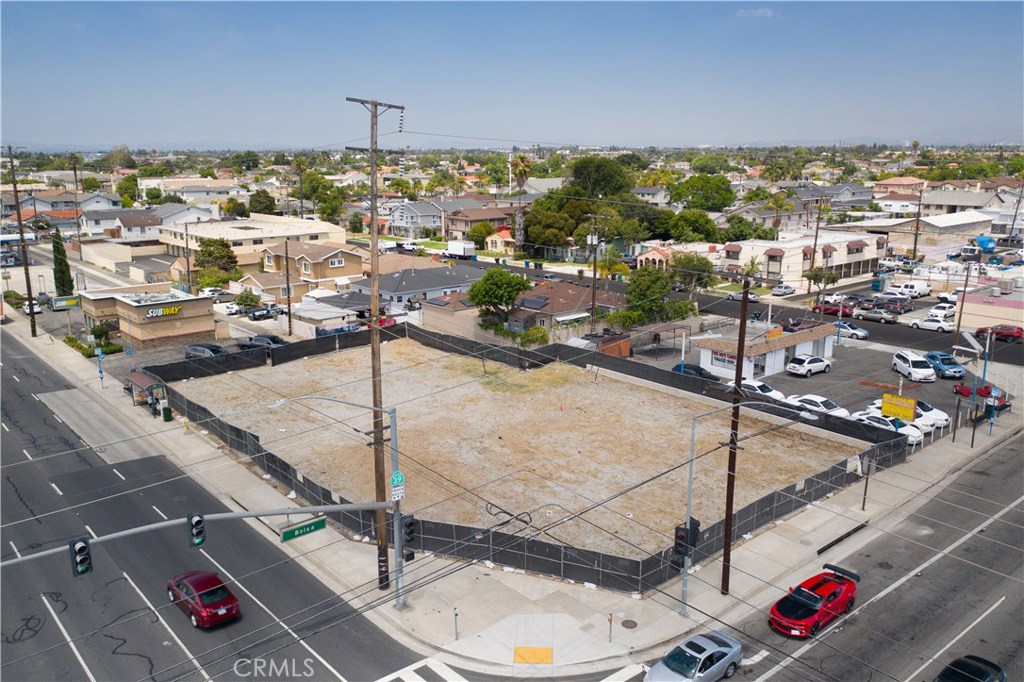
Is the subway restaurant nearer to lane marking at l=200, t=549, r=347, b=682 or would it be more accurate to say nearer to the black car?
the black car

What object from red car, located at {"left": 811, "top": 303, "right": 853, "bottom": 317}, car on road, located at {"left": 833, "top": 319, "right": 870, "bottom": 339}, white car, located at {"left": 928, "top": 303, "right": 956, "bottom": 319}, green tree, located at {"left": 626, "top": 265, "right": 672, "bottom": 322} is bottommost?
car on road, located at {"left": 833, "top": 319, "right": 870, "bottom": 339}

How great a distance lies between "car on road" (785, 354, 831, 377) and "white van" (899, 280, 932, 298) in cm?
2861

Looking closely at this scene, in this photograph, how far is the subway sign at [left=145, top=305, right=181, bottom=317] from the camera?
171ft

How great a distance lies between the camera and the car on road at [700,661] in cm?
1781

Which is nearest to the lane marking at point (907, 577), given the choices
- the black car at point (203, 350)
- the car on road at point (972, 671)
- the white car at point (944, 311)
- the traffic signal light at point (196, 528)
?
the car on road at point (972, 671)

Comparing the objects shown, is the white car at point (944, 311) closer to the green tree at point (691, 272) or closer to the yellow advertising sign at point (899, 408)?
the green tree at point (691, 272)

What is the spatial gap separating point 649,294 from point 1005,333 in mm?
26233

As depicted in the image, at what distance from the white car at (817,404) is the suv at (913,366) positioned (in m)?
8.59

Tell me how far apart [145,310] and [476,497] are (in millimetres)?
34864

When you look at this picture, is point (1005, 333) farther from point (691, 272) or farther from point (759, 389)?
point (759, 389)

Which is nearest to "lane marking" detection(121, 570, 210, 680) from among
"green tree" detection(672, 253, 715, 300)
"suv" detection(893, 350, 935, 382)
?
"suv" detection(893, 350, 935, 382)

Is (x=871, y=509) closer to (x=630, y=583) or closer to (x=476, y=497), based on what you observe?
(x=630, y=583)

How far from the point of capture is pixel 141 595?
22.3 m

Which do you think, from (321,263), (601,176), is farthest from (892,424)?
(601,176)
